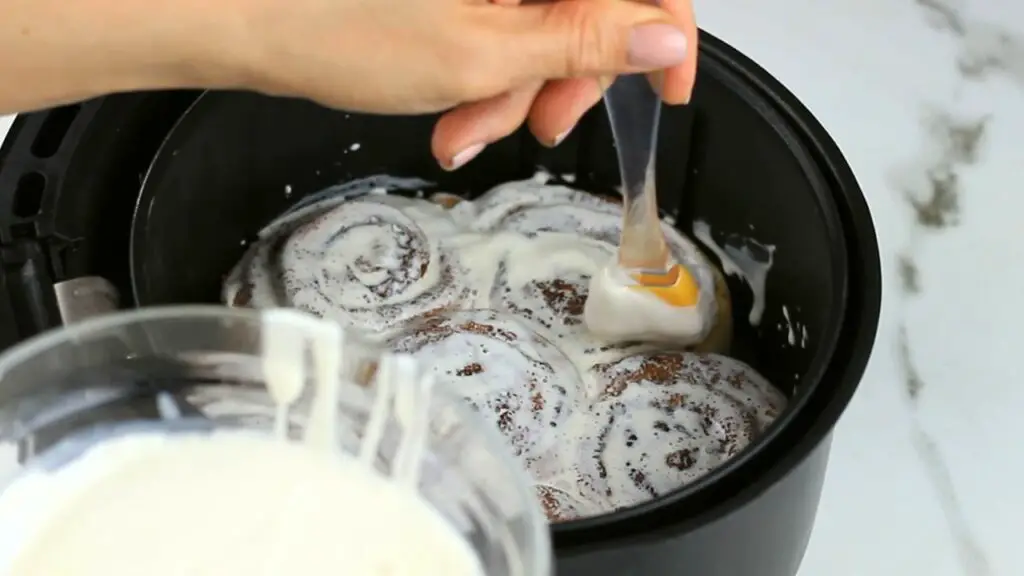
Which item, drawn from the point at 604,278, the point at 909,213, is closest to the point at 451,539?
the point at 604,278

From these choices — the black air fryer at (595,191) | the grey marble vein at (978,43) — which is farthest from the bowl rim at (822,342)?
the grey marble vein at (978,43)

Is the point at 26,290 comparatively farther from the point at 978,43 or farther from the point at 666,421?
the point at 978,43

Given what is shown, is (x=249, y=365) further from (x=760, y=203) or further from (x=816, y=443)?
(x=760, y=203)

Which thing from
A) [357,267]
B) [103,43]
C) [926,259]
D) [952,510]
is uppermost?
[103,43]

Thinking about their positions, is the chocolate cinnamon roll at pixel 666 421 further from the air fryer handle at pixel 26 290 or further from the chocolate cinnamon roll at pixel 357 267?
the air fryer handle at pixel 26 290

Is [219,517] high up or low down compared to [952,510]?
up

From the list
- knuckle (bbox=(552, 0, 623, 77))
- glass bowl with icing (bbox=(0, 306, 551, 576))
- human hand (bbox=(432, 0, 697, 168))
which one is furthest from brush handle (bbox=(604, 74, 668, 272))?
glass bowl with icing (bbox=(0, 306, 551, 576))

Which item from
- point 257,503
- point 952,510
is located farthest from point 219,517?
point 952,510
